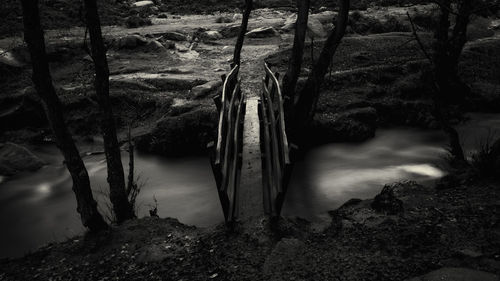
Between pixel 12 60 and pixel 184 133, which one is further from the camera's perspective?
pixel 12 60

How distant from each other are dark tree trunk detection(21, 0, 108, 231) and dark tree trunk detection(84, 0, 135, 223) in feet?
1.60

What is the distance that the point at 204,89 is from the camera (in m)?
13.4

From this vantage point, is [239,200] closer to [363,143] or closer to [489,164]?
[489,164]

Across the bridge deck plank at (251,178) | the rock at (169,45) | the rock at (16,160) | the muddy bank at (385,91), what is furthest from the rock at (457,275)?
the rock at (169,45)

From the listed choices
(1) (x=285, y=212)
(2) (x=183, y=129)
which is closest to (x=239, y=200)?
(1) (x=285, y=212)

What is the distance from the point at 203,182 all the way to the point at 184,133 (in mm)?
1995

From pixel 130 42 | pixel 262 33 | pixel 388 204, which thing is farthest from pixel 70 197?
pixel 262 33

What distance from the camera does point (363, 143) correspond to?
11.3 metres

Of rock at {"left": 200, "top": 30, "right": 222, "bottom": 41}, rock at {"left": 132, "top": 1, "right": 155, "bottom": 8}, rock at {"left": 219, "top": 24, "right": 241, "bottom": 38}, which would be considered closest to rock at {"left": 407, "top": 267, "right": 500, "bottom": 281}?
rock at {"left": 200, "top": 30, "right": 222, "bottom": 41}

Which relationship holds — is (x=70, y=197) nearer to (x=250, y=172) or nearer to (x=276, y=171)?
(x=250, y=172)

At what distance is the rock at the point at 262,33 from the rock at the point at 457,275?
60.0 feet

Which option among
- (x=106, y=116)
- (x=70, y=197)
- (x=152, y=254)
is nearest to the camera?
(x=152, y=254)

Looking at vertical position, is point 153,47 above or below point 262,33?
below

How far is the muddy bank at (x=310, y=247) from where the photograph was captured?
13.4 ft
